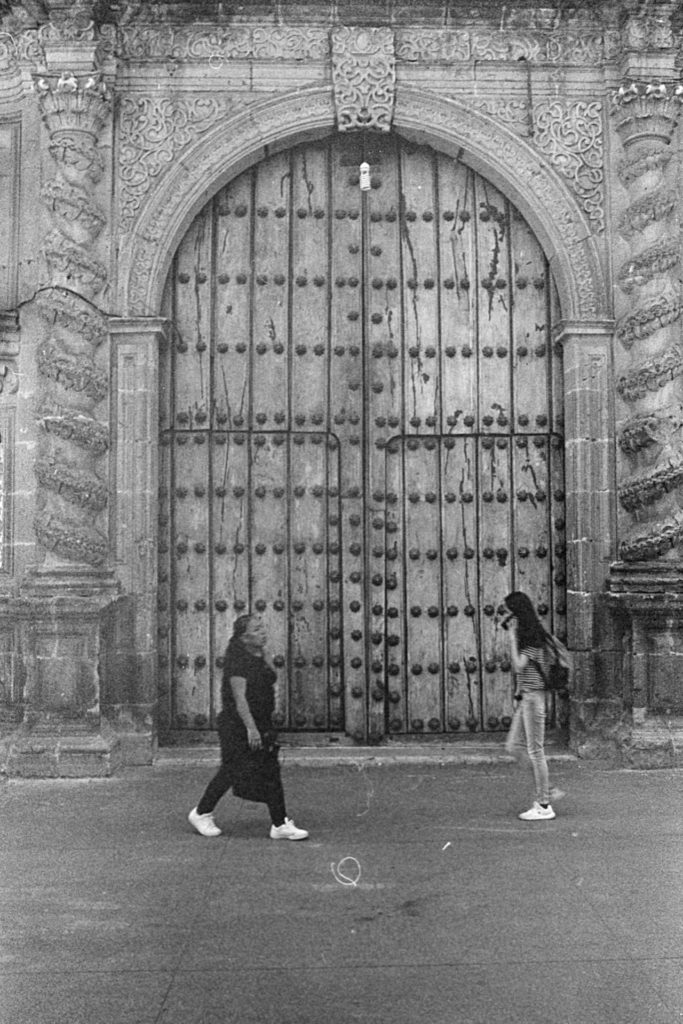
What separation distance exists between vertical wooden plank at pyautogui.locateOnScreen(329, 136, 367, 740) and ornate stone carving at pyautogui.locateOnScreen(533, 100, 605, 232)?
4.44 ft

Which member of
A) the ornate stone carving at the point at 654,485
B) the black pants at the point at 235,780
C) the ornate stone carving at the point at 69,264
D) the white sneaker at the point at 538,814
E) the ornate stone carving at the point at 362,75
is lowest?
the white sneaker at the point at 538,814

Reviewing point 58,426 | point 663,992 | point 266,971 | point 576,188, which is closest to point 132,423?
point 58,426

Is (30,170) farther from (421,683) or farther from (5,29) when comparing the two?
(421,683)

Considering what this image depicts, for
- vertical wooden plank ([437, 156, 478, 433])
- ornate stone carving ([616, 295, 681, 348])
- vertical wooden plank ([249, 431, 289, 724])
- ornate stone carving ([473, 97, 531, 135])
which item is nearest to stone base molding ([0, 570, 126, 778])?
vertical wooden plank ([249, 431, 289, 724])

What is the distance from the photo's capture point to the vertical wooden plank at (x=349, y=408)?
772 centimetres

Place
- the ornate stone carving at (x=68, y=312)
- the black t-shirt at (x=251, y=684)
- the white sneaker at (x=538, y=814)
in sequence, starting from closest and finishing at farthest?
the black t-shirt at (x=251, y=684)
the white sneaker at (x=538, y=814)
the ornate stone carving at (x=68, y=312)

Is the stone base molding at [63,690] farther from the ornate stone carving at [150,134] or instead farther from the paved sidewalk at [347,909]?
the ornate stone carving at [150,134]

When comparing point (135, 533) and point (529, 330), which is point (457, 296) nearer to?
point (529, 330)

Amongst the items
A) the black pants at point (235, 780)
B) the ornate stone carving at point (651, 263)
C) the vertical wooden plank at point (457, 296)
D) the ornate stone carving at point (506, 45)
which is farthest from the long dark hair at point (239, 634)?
the ornate stone carving at point (506, 45)

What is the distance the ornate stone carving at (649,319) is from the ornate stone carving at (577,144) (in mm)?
161

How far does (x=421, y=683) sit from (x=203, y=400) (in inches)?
99.8

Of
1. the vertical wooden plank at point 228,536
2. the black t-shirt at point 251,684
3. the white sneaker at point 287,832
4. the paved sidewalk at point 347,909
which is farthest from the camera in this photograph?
the vertical wooden plank at point 228,536

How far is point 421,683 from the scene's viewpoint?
304 inches

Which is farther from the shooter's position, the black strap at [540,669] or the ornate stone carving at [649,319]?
the ornate stone carving at [649,319]
